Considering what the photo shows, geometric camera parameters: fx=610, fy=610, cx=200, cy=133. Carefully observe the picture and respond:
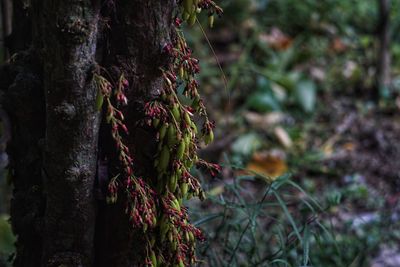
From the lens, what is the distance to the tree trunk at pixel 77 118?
1364mm

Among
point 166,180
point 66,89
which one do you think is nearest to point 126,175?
point 166,180

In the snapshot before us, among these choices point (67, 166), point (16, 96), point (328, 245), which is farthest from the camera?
point (328, 245)

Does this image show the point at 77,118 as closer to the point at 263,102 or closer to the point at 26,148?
the point at 26,148

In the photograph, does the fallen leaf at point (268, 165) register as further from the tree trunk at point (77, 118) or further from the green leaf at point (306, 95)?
the tree trunk at point (77, 118)

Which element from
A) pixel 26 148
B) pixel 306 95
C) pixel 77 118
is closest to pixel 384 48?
pixel 306 95

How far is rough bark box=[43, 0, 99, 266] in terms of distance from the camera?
4.37 ft

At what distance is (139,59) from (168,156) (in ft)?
0.80

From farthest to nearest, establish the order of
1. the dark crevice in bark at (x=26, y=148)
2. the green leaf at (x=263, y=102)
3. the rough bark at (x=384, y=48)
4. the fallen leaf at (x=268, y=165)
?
the green leaf at (x=263, y=102) → the rough bark at (x=384, y=48) → the fallen leaf at (x=268, y=165) → the dark crevice in bark at (x=26, y=148)

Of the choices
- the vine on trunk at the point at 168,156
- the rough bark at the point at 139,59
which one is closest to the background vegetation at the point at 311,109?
the vine on trunk at the point at 168,156

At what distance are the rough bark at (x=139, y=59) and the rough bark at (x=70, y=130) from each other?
8cm

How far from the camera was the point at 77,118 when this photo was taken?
1418 millimetres

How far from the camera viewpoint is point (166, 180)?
1.55m

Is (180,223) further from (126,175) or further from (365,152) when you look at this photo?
(365,152)

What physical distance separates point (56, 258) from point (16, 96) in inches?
17.4
